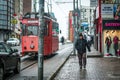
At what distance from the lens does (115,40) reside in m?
32.8

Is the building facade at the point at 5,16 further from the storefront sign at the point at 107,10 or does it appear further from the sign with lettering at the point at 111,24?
the sign with lettering at the point at 111,24

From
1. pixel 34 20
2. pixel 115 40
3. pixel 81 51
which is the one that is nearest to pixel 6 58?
pixel 81 51

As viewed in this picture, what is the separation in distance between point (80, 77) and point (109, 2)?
56.0 feet

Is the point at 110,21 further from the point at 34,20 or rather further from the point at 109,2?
the point at 34,20

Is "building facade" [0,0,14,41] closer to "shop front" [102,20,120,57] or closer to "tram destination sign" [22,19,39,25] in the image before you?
"shop front" [102,20,120,57]

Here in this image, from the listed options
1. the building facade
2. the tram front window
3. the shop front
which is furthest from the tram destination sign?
the building facade

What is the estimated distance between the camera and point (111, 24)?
3309 cm

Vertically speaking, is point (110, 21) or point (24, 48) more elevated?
point (110, 21)

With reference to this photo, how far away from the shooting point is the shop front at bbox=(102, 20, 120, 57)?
1299 inches

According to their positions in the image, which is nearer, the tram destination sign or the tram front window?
the tram front window

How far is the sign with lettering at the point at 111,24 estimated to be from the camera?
108 ft

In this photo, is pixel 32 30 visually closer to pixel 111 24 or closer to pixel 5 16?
pixel 111 24

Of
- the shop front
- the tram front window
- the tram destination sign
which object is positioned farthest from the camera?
the shop front

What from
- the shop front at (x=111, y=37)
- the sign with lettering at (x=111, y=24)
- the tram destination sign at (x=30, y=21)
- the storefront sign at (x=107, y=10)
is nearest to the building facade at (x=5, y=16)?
the shop front at (x=111, y=37)
